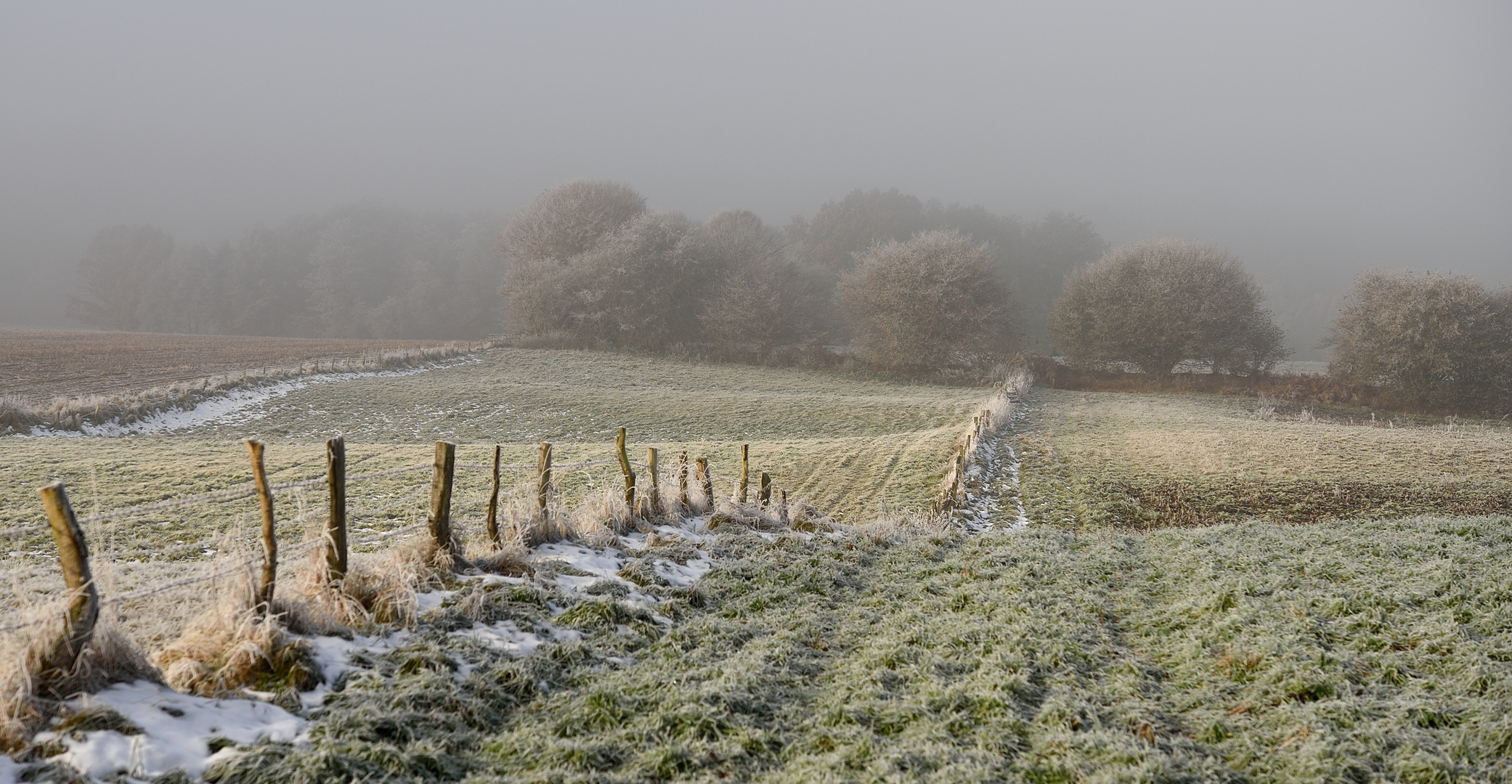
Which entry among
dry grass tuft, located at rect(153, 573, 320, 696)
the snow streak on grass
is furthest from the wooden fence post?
dry grass tuft, located at rect(153, 573, 320, 696)

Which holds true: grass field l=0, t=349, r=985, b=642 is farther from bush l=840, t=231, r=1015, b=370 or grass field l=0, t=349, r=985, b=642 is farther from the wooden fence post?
bush l=840, t=231, r=1015, b=370

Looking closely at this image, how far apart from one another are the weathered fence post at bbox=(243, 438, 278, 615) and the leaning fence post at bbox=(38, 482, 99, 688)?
935 millimetres

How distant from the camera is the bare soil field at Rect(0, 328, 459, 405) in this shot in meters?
25.4

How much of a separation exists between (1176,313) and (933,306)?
14169mm

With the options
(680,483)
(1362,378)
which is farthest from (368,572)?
(1362,378)

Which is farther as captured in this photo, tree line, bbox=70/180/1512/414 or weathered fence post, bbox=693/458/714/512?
tree line, bbox=70/180/1512/414

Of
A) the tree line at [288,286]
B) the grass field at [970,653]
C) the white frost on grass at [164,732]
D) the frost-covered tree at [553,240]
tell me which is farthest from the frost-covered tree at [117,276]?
the white frost on grass at [164,732]

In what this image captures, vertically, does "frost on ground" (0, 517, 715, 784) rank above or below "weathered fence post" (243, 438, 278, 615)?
below

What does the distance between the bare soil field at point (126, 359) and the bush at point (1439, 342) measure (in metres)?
52.0

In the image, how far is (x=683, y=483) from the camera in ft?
34.9

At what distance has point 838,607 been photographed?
7652 millimetres

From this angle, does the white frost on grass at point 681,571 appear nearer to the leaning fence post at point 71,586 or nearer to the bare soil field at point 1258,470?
the leaning fence post at point 71,586

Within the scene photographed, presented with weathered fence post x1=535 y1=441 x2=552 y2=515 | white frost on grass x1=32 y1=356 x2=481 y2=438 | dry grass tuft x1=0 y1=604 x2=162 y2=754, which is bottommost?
white frost on grass x1=32 y1=356 x2=481 y2=438

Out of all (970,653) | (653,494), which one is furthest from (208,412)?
(970,653)
